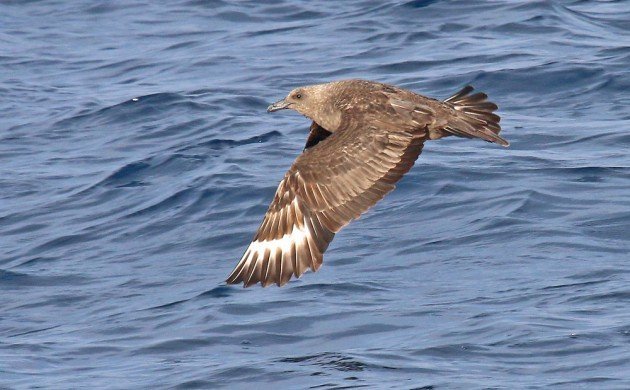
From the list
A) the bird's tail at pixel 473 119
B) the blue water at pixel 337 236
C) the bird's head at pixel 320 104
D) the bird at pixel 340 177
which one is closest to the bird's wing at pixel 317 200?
the bird at pixel 340 177

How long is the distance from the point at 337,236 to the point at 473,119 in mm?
2107

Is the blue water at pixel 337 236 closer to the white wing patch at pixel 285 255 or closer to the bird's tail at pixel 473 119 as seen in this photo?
the white wing patch at pixel 285 255

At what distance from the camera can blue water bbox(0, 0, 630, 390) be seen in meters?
8.03

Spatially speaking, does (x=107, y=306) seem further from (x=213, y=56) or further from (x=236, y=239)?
(x=213, y=56)

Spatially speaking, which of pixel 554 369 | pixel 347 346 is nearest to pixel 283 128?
pixel 347 346

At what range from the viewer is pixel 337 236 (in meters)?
10.0

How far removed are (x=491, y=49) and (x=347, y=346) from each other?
685 cm

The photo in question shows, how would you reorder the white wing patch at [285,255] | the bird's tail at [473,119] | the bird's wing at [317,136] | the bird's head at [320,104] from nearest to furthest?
the white wing patch at [285,255] → the bird's tail at [473,119] → the bird's head at [320,104] → the bird's wing at [317,136]

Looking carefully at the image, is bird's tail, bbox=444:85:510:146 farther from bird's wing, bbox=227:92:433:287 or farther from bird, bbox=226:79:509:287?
bird's wing, bbox=227:92:433:287

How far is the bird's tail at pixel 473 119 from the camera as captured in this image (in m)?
7.98

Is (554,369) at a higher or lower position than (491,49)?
lower

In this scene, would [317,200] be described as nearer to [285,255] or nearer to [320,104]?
[285,255]

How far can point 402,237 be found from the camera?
9.85 meters

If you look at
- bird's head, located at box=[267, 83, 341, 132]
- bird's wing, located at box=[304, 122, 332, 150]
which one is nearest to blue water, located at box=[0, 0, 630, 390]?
bird's wing, located at box=[304, 122, 332, 150]
